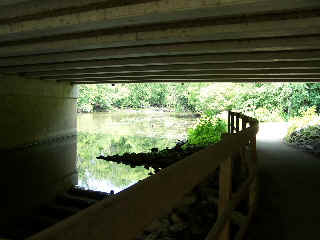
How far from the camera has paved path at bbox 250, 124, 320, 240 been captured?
11.5 ft

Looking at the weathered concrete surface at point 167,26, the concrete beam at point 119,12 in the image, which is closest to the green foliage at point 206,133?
the weathered concrete surface at point 167,26

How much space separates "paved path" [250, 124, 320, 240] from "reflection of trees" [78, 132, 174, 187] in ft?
18.6

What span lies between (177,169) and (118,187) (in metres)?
10.2

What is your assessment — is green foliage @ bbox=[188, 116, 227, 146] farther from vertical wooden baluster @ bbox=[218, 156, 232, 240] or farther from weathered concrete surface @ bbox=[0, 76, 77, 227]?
vertical wooden baluster @ bbox=[218, 156, 232, 240]

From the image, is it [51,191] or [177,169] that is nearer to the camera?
[177,169]

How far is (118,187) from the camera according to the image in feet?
36.6

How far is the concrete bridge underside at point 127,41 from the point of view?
181 inches

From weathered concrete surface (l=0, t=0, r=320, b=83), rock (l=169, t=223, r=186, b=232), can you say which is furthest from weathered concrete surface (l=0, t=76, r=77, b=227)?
rock (l=169, t=223, r=186, b=232)

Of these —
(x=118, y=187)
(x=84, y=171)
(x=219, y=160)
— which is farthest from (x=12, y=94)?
(x=219, y=160)

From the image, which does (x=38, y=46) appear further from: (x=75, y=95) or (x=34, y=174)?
(x=75, y=95)

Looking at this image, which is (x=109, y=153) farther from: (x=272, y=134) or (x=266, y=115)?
(x=266, y=115)

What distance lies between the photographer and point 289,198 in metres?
4.78

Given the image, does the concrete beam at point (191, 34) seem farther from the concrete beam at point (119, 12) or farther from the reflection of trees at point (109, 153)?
the reflection of trees at point (109, 153)

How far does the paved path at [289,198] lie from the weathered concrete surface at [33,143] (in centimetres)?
697
